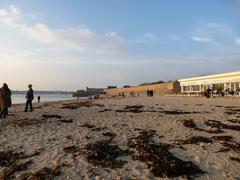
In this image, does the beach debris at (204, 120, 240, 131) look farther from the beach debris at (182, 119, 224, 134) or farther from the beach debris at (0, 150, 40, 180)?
the beach debris at (0, 150, 40, 180)

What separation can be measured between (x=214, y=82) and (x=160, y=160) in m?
57.0

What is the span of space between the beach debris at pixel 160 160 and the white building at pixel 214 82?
153 ft

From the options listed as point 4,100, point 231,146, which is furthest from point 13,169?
point 4,100

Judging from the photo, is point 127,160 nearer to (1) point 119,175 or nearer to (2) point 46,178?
(1) point 119,175

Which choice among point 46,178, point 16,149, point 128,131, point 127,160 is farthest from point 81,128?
point 46,178

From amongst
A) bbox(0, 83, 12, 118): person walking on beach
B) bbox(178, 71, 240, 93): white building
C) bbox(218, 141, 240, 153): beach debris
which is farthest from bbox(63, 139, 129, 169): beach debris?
bbox(178, 71, 240, 93): white building

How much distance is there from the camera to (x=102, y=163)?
9.30 meters

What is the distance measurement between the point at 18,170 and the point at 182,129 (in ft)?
25.6

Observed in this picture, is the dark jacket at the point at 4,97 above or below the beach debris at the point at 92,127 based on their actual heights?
above

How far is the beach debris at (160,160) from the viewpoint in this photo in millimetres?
8575

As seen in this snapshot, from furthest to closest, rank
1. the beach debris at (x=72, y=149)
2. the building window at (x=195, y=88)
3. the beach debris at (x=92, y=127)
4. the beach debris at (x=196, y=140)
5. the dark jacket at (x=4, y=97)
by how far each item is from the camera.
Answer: the building window at (x=195, y=88), the dark jacket at (x=4, y=97), the beach debris at (x=92, y=127), the beach debris at (x=196, y=140), the beach debris at (x=72, y=149)

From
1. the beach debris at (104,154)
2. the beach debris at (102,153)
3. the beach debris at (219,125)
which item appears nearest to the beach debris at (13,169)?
the beach debris at (102,153)

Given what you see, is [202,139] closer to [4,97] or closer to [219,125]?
[219,125]

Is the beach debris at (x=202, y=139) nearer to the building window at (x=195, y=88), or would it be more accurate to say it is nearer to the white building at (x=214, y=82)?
the white building at (x=214, y=82)
